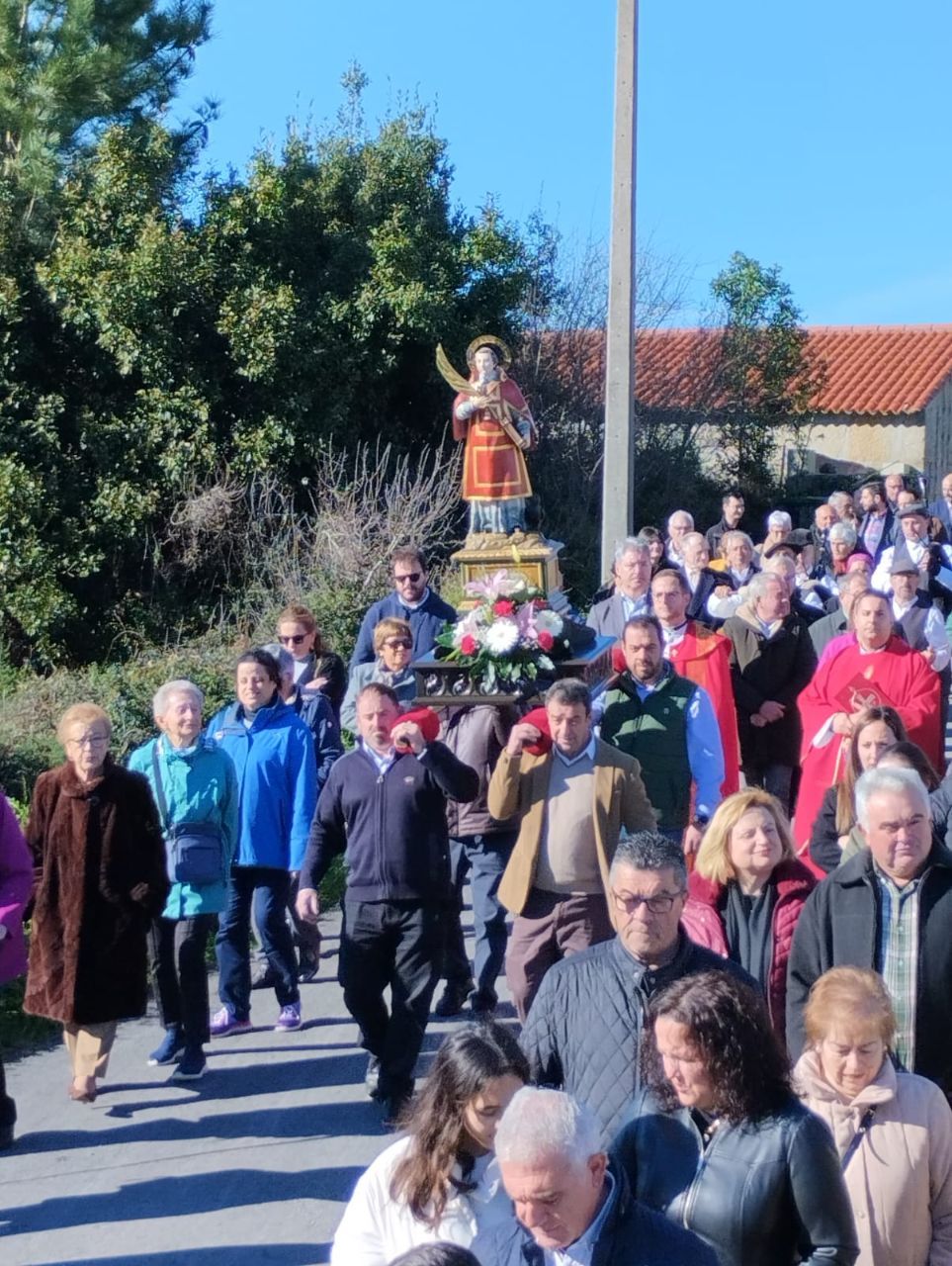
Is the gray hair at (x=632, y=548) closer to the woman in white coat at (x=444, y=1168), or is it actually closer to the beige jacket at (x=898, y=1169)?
the beige jacket at (x=898, y=1169)

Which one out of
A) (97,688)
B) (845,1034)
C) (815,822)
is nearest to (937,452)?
(97,688)

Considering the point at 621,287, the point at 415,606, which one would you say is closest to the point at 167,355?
the point at 621,287

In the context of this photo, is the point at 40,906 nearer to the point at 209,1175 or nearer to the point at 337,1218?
the point at 209,1175

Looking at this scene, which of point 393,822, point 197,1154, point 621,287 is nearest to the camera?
point 197,1154

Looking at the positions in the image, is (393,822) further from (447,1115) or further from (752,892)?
(447,1115)

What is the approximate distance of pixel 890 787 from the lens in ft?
15.1

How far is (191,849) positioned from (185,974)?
54 centimetres

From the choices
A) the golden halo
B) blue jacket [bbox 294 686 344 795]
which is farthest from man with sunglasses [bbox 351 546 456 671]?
the golden halo

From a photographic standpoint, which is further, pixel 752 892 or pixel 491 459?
pixel 491 459

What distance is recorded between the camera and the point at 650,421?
82.5 feet

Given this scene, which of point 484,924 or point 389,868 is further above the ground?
point 389,868

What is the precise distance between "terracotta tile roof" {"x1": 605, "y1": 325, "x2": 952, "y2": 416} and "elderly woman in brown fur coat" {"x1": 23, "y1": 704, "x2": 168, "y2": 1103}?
18669mm

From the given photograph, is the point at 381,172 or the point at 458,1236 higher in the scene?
the point at 381,172

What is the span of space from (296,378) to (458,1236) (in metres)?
16.3
